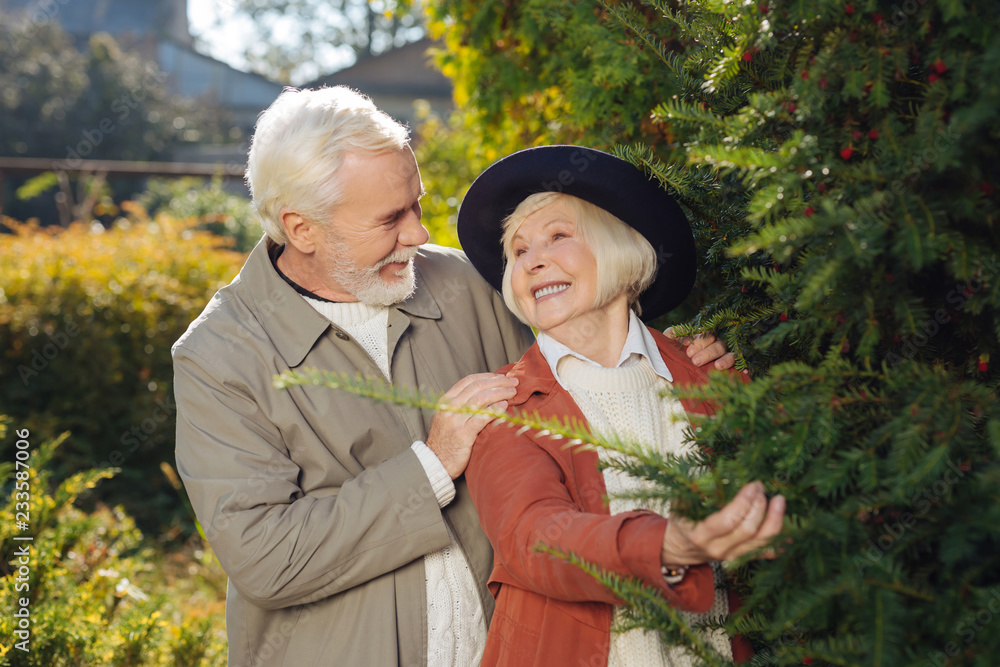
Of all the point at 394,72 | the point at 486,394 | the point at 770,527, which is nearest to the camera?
the point at 770,527

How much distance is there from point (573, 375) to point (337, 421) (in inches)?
30.5

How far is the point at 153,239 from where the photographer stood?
24.6ft

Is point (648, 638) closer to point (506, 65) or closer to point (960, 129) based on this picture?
point (960, 129)

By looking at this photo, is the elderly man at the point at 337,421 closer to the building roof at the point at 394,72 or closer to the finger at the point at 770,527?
the finger at the point at 770,527

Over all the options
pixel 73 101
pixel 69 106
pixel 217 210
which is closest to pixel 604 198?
pixel 217 210

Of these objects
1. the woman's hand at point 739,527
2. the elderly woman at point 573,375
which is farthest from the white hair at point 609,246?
the woman's hand at point 739,527

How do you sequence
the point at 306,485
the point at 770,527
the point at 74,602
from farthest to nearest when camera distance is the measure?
the point at 74,602
the point at 306,485
the point at 770,527

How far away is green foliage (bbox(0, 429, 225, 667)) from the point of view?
325cm

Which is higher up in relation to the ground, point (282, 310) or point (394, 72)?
point (282, 310)

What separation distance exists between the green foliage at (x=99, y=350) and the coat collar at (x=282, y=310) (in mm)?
4329

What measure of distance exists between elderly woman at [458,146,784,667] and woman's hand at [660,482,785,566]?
0.60 feet

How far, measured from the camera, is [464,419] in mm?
2146

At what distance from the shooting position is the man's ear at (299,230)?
271 cm

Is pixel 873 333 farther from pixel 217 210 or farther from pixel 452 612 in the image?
pixel 217 210
